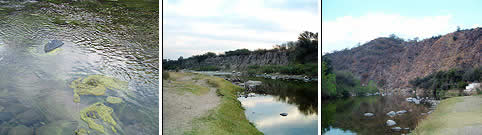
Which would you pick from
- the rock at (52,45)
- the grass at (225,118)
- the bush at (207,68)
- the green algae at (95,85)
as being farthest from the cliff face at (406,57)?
the rock at (52,45)

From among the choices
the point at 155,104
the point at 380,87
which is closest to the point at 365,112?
the point at 380,87

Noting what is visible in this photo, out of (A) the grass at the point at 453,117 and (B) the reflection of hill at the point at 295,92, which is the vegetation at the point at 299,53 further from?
(A) the grass at the point at 453,117

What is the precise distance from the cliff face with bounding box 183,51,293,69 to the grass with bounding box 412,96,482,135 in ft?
5.23

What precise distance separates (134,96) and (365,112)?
257 cm

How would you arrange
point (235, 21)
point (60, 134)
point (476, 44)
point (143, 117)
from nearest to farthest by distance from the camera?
point (60, 134) < point (143, 117) < point (476, 44) < point (235, 21)

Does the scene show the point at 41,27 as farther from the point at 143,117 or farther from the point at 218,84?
the point at 218,84

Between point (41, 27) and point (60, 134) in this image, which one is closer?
point (60, 134)

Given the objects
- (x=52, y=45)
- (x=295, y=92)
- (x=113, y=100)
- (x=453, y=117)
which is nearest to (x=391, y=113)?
(x=453, y=117)

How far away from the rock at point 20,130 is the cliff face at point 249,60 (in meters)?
1.73

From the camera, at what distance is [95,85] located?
2.66 metres

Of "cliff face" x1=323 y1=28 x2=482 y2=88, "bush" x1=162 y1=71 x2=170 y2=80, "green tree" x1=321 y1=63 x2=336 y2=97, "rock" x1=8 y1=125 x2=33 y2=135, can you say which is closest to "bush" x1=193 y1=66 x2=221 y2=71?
"bush" x1=162 y1=71 x2=170 y2=80

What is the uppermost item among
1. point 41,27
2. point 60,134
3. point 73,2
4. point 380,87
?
point 73,2

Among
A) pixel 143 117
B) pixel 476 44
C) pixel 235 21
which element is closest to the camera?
pixel 143 117

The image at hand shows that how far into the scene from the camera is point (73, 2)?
9.37ft
